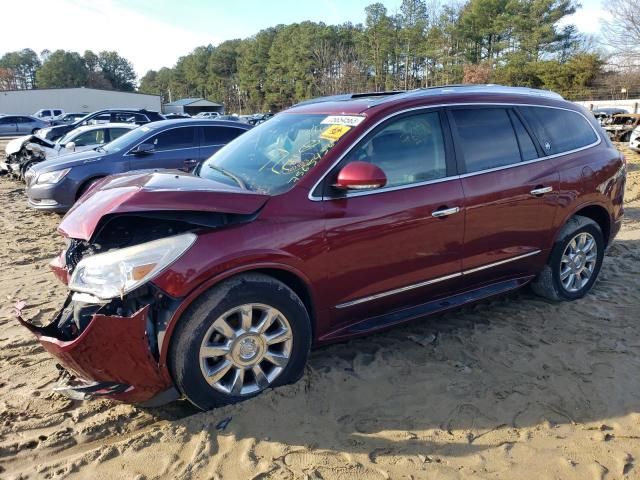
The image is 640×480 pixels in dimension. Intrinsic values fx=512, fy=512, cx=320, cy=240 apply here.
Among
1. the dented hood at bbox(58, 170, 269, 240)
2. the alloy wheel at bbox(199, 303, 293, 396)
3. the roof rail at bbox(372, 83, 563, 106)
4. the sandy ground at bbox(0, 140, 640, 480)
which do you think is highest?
the roof rail at bbox(372, 83, 563, 106)

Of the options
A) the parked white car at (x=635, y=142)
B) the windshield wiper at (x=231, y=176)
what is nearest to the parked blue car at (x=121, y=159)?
the windshield wiper at (x=231, y=176)

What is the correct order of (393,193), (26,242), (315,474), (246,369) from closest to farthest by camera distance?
(315,474)
(246,369)
(393,193)
(26,242)

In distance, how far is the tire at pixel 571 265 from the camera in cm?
447

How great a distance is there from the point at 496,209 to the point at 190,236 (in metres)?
2.32

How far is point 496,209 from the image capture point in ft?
12.7

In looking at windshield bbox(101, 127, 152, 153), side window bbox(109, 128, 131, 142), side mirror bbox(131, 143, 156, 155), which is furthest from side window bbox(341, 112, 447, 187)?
side window bbox(109, 128, 131, 142)

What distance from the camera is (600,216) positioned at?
4.77 meters

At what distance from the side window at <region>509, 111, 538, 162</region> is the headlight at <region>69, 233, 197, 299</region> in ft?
9.11

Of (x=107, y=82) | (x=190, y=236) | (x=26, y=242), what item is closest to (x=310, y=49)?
(x=107, y=82)

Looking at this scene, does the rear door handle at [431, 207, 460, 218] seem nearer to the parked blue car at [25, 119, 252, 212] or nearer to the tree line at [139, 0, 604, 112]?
the parked blue car at [25, 119, 252, 212]

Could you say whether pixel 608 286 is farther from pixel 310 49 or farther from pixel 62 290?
pixel 310 49

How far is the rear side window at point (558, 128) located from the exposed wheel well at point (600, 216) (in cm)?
58

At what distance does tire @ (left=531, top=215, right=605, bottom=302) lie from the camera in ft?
14.7

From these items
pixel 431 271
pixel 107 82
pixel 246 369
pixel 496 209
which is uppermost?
pixel 107 82
